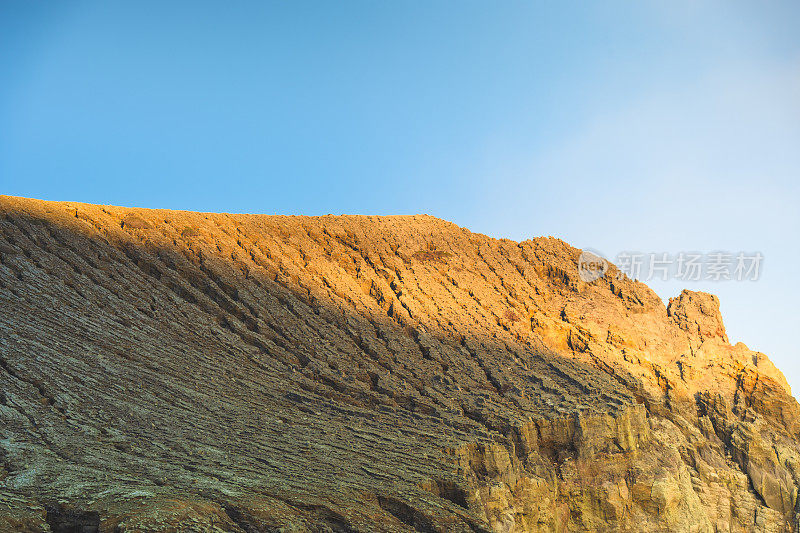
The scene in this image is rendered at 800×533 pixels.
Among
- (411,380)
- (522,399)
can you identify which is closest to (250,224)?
(411,380)

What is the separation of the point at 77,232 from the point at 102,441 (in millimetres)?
21585

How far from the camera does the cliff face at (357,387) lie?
1620 centimetres

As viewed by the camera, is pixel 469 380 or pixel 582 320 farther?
pixel 582 320

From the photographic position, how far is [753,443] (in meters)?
35.1

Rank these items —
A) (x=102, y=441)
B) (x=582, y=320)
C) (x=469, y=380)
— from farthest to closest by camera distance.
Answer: (x=582, y=320) → (x=469, y=380) → (x=102, y=441)

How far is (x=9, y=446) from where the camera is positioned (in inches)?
607

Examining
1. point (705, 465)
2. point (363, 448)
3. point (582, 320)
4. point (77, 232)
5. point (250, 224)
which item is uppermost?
point (250, 224)

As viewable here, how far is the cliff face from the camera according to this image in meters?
16.2

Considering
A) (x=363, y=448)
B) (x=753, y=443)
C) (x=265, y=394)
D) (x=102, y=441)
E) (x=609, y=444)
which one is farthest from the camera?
(x=753, y=443)

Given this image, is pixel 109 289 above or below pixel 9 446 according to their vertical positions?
above

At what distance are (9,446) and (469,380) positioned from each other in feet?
71.9

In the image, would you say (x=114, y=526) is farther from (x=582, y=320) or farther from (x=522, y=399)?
(x=582, y=320)

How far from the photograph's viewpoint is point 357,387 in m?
28.9

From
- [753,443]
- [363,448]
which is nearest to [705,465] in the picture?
[753,443]
